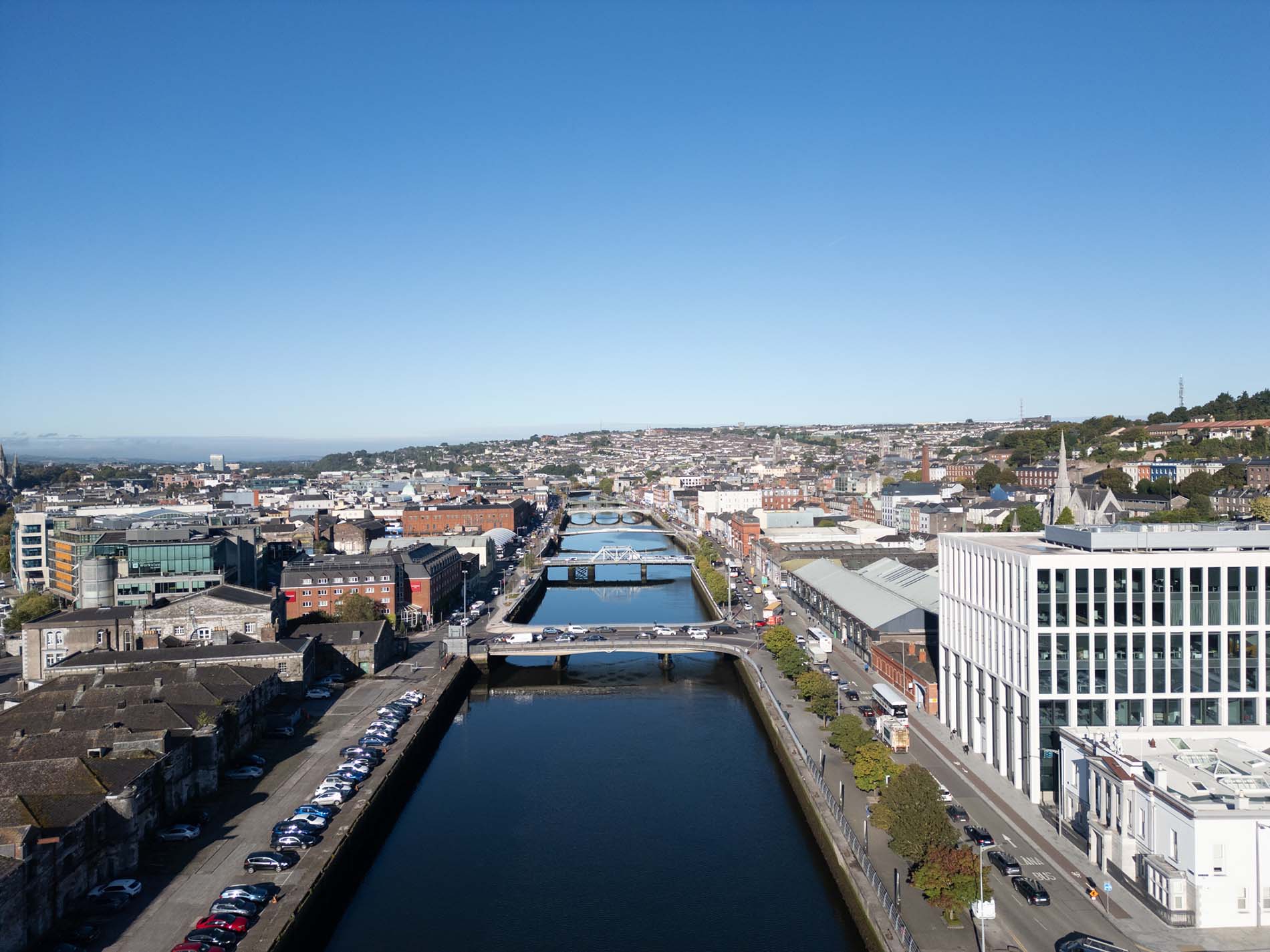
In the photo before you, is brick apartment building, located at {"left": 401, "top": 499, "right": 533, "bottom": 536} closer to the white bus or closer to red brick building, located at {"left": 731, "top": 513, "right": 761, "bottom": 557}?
red brick building, located at {"left": 731, "top": 513, "right": 761, "bottom": 557}

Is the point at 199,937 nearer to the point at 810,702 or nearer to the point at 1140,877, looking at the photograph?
the point at 1140,877

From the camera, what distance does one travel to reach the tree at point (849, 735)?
26.4 meters

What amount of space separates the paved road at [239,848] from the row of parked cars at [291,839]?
23cm

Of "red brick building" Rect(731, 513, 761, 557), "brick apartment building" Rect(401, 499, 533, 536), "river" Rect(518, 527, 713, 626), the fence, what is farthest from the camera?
"brick apartment building" Rect(401, 499, 533, 536)

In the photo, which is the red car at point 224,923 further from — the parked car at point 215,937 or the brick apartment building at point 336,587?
the brick apartment building at point 336,587

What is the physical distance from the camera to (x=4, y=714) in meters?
27.8

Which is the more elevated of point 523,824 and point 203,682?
point 203,682

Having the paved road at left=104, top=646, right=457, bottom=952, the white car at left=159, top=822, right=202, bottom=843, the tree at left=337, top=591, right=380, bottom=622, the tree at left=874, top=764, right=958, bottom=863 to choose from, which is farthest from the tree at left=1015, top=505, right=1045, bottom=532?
the white car at left=159, top=822, right=202, bottom=843

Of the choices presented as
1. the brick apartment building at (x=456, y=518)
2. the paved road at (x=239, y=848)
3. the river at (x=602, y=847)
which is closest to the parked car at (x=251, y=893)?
the paved road at (x=239, y=848)

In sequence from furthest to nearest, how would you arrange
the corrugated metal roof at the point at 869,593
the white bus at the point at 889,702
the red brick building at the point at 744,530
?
1. the red brick building at the point at 744,530
2. the corrugated metal roof at the point at 869,593
3. the white bus at the point at 889,702

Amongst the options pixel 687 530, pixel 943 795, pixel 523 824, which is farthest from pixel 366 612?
pixel 687 530

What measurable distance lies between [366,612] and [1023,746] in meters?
30.1

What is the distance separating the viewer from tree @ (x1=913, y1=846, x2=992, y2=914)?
17719 mm

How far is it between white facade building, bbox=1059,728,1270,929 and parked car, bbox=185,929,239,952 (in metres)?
16.7
